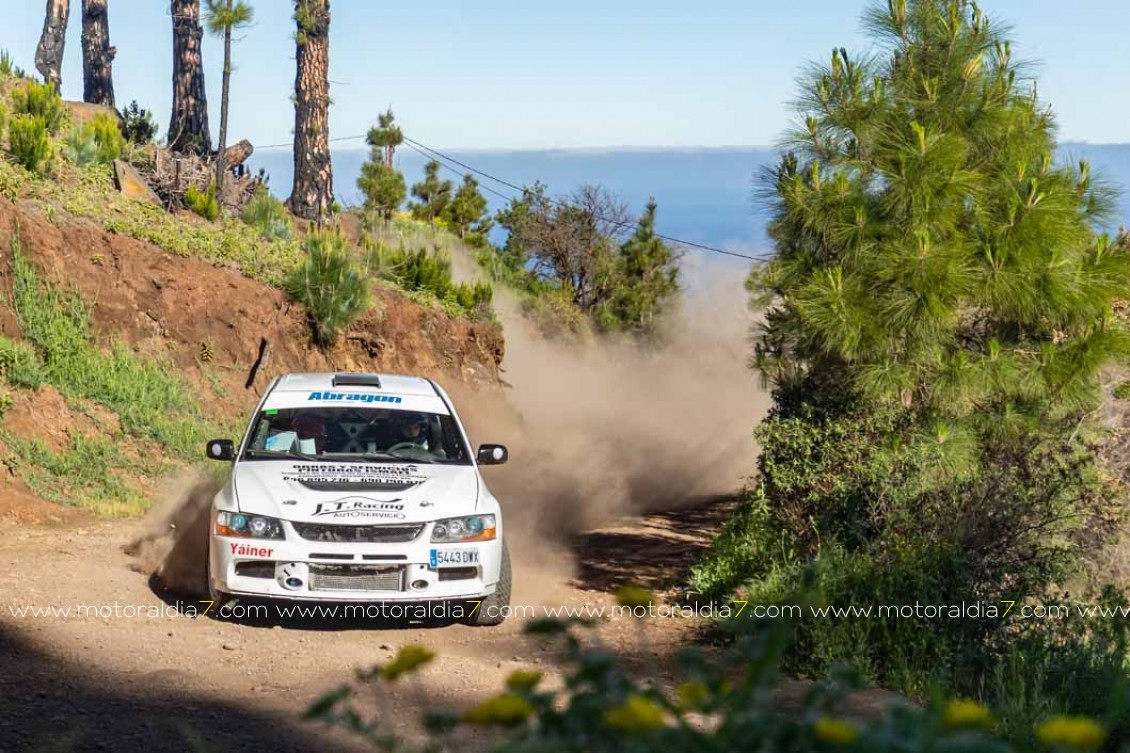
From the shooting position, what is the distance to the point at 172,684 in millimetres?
7512

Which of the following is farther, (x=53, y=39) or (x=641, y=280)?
(x=641, y=280)

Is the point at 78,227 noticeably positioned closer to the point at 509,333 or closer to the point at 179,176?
the point at 179,176

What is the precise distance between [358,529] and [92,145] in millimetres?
14687

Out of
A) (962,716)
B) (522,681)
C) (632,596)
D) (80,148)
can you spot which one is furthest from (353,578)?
(80,148)

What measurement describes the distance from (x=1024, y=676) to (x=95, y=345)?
12.8 metres

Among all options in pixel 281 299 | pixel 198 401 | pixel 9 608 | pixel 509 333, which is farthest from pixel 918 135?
pixel 509 333

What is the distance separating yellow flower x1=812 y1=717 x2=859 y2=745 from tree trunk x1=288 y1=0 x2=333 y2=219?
962 inches

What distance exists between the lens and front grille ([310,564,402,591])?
8.88 m

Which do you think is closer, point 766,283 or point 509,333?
A: point 766,283

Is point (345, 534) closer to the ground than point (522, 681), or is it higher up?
closer to the ground

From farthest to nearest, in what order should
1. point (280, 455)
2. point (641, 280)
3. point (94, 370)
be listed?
point (641, 280) → point (94, 370) → point (280, 455)

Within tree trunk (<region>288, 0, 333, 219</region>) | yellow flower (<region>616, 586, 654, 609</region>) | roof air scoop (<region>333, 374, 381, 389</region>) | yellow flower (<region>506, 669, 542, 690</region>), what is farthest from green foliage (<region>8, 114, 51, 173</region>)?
yellow flower (<region>506, 669, 542, 690</region>)

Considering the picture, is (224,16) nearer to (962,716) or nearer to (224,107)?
(224,107)

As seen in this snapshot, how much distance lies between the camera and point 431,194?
43375mm
